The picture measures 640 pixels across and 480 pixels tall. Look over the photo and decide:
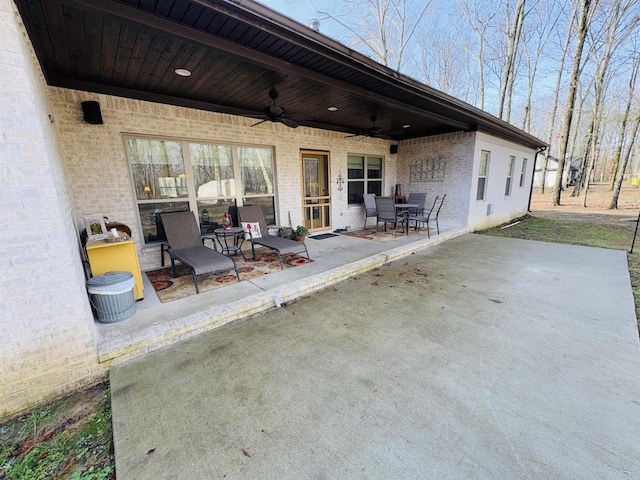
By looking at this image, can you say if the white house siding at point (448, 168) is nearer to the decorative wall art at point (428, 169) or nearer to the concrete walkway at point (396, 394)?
the decorative wall art at point (428, 169)

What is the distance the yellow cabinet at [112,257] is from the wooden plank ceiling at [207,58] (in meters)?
1.95

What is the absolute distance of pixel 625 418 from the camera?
1.65 m

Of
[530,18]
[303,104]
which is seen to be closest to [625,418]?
[303,104]

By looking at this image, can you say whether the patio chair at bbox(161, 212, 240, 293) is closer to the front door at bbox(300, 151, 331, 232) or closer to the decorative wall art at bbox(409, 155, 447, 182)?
the front door at bbox(300, 151, 331, 232)

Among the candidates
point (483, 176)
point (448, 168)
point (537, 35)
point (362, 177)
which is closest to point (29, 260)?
point (362, 177)

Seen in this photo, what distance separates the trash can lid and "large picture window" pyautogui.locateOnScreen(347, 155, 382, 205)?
5.79 m

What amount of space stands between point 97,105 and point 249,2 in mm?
2778

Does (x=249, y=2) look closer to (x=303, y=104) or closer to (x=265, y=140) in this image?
(x=303, y=104)

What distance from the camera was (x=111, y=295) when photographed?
99.2 inches

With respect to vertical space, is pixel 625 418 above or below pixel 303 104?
below

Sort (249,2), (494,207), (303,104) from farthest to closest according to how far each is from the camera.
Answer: (494,207) → (303,104) → (249,2)

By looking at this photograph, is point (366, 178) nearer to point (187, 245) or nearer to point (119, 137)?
point (187, 245)

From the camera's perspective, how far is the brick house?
1742 millimetres

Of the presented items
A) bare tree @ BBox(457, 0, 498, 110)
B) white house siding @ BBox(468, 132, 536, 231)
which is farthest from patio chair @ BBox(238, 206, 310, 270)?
bare tree @ BBox(457, 0, 498, 110)
